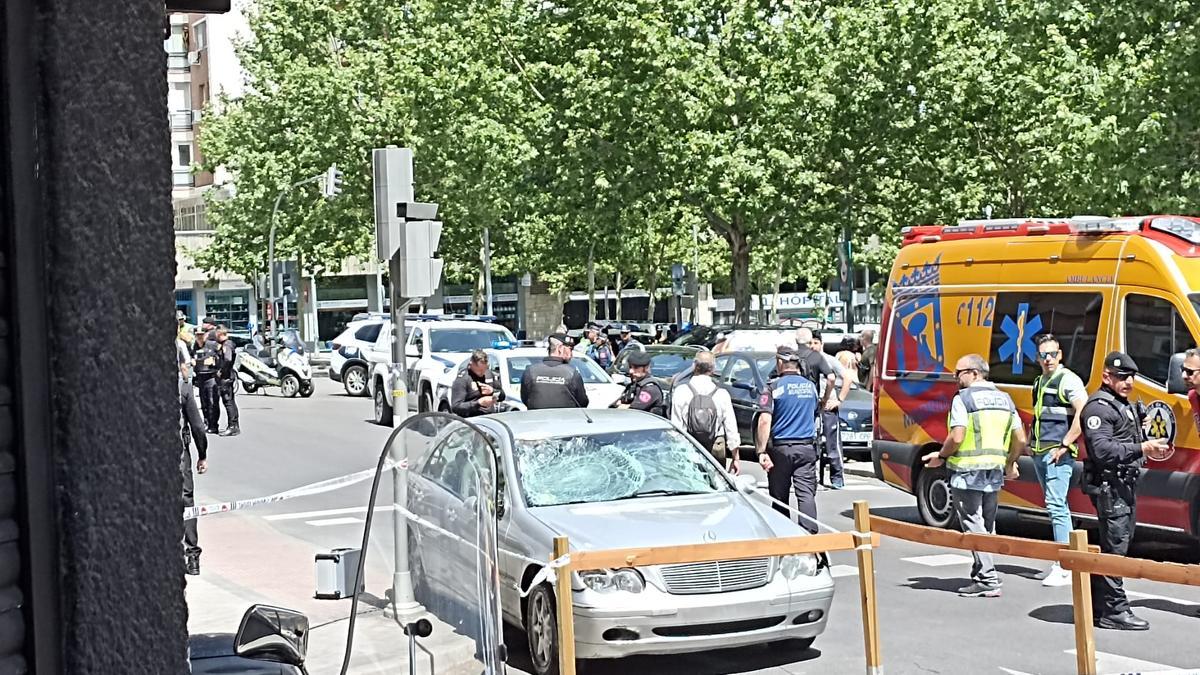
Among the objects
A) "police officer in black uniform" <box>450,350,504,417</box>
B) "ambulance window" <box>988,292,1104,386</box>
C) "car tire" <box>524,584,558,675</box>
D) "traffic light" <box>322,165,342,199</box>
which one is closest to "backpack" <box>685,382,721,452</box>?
"ambulance window" <box>988,292,1104,386</box>

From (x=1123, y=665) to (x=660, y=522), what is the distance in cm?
270

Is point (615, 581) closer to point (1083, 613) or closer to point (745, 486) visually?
point (745, 486)

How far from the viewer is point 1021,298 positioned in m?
13.4

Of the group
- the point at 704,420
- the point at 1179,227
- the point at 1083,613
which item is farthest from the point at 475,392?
the point at 1083,613

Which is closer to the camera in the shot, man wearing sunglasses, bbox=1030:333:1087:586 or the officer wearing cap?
the officer wearing cap

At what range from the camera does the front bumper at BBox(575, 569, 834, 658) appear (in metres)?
8.59

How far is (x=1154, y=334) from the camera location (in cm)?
1222

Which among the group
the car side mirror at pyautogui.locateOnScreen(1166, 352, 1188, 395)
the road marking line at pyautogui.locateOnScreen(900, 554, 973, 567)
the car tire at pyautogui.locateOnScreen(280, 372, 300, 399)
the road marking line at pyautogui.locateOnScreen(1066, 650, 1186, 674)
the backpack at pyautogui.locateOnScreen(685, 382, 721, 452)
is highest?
the car side mirror at pyautogui.locateOnScreen(1166, 352, 1188, 395)

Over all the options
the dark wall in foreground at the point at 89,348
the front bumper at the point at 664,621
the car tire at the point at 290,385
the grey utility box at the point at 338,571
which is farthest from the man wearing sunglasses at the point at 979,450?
the car tire at the point at 290,385

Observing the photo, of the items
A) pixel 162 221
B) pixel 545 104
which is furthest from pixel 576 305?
pixel 162 221

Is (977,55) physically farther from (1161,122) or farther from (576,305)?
(576,305)

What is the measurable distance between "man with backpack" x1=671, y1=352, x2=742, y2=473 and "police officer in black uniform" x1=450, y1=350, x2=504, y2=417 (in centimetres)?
320

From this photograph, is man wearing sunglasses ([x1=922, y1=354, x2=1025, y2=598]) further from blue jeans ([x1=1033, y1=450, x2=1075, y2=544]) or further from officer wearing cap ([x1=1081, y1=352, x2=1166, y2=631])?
officer wearing cap ([x1=1081, y1=352, x2=1166, y2=631])

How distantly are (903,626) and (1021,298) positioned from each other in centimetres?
444
